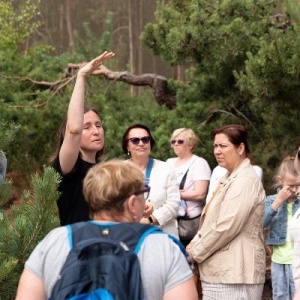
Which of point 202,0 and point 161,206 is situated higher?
point 202,0

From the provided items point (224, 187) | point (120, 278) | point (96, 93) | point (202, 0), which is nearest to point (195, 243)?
point (224, 187)

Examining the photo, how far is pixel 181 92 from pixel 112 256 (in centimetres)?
736

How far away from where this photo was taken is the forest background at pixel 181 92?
392cm

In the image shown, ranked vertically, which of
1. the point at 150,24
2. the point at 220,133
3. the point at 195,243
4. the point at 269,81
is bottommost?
the point at 195,243

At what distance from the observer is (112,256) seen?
8.44ft

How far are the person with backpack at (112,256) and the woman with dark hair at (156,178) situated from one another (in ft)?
8.63

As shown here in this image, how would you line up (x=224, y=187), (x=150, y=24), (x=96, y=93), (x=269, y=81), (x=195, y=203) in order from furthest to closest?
(x=96, y=93) → (x=150, y=24) → (x=269, y=81) → (x=195, y=203) → (x=224, y=187)

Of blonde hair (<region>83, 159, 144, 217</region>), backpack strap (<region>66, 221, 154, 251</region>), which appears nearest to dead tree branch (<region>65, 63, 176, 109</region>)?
blonde hair (<region>83, 159, 144, 217</region>)

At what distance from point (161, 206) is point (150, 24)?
433cm

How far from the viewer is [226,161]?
5.29m

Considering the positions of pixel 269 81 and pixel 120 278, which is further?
pixel 269 81

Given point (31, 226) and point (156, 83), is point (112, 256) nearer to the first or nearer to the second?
point (31, 226)

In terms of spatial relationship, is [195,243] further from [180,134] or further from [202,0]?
[202,0]

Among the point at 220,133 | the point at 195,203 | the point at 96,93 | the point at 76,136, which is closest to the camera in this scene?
the point at 76,136
